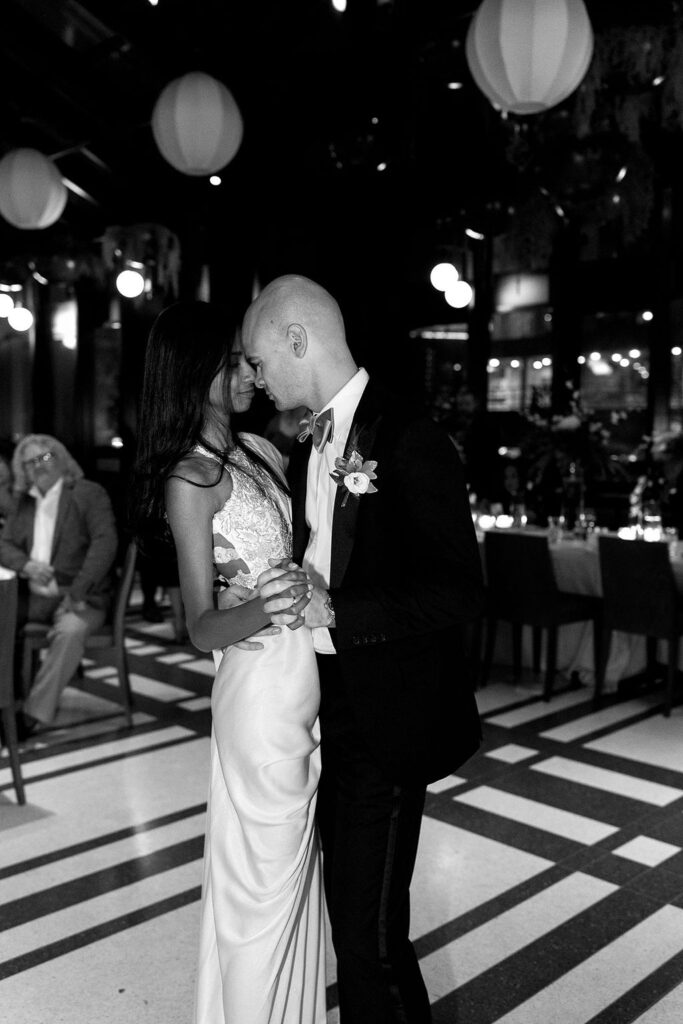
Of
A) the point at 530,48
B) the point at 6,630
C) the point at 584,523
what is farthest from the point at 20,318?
the point at 530,48

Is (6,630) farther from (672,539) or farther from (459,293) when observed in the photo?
(459,293)

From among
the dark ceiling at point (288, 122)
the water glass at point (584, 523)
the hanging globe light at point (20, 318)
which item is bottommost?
the water glass at point (584, 523)

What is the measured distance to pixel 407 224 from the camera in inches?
368

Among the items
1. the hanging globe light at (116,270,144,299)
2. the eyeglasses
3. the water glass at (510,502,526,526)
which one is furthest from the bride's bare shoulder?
the hanging globe light at (116,270,144,299)

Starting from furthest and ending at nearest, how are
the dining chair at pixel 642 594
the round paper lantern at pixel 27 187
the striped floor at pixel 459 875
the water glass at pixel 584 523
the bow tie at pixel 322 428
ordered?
the round paper lantern at pixel 27 187, the water glass at pixel 584 523, the dining chair at pixel 642 594, the striped floor at pixel 459 875, the bow tie at pixel 322 428

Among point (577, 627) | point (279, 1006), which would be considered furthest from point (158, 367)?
point (577, 627)

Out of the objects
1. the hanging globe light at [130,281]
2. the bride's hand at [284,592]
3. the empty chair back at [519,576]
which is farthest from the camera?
the hanging globe light at [130,281]

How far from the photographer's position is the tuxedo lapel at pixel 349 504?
1.67 meters

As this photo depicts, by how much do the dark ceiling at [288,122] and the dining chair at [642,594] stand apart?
8.40 feet

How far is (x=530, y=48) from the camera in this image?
3.43 metres

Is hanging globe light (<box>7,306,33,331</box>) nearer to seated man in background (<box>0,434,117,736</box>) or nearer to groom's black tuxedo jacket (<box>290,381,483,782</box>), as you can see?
seated man in background (<box>0,434,117,736</box>)

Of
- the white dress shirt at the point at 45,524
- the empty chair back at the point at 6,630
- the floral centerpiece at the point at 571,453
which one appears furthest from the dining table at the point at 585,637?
the empty chair back at the point at 6,630

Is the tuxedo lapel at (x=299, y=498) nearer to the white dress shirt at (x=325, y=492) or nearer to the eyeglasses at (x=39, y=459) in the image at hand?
the white dress shirt at (x=325, y=492)

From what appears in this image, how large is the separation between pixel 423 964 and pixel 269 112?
288 inches
